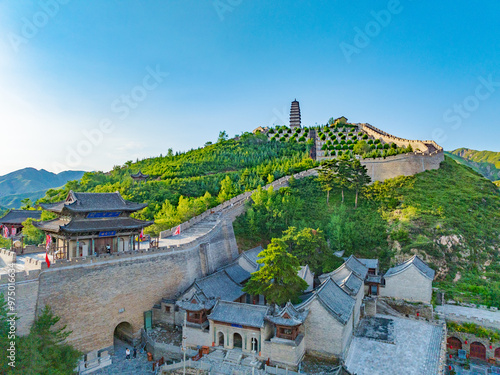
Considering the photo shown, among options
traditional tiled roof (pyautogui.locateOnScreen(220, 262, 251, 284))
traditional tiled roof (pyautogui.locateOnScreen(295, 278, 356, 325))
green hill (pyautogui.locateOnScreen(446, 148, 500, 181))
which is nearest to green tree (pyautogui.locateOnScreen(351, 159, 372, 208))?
traditional tiled roof (pyautogui.locateOnScreen(220, 262, 251, 284))

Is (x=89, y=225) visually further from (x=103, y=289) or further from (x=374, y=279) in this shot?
(x=374, y=279)

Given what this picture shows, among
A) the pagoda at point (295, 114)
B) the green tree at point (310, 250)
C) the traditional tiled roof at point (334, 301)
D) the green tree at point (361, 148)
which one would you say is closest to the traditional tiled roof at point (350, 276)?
the traditional tiled roof at point (334, 301)

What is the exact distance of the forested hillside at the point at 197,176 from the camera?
35.4 meters

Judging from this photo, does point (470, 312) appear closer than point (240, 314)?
No

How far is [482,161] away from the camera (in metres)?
96.7

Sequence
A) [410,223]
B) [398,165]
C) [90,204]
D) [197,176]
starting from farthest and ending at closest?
[197,176], [398,165], [410,223], [90,204]

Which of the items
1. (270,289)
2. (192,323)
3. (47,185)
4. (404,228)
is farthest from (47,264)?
(47,185)

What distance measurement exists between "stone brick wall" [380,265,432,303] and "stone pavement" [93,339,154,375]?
1651 cm

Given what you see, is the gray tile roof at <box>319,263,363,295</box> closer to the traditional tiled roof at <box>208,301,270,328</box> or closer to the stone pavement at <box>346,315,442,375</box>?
the stone pavement at <box>346,315,442,375</box>

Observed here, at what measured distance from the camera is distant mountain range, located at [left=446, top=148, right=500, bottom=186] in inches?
3322

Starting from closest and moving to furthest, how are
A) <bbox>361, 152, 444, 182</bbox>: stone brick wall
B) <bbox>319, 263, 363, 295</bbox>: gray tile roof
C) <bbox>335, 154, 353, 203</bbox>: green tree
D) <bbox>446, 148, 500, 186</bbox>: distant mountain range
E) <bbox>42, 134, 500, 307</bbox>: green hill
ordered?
<bbox>319, 263, 363, 295</bbox>: gray tile roof → <bbox>42, 134, 500, 307</bbox>: green hill → <bbox>335, 154, 353, 203</bbox>: green tree → <bbox>361, 152, 444, 182</bbox>: stone brick wall → <bbox>446, 148, 500, 186</bbox>: distant mountain range

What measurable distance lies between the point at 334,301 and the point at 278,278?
3.23 metres

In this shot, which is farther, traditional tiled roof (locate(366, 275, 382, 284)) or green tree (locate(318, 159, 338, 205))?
green tree (locate(318, 159, 338, 205))

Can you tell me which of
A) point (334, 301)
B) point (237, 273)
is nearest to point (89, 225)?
point (237, 273)
